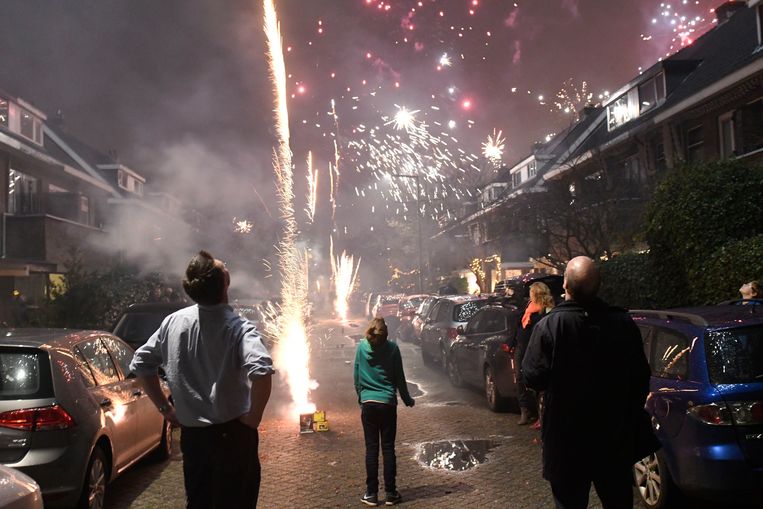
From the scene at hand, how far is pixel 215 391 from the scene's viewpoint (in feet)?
11.0

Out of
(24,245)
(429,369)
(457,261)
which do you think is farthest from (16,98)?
(457,261)

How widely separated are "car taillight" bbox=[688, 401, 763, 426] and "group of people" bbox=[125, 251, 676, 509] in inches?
59.4

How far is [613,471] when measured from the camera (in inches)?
140

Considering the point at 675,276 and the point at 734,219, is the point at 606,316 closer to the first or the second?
the point at 734,219

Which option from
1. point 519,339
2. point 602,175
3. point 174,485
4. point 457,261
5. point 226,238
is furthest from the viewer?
point 226,238

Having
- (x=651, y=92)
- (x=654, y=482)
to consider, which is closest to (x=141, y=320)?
(x=654, y=482)

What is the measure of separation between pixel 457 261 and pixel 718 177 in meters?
33.5

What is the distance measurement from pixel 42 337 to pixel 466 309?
10916 mm

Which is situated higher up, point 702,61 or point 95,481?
point 702,61

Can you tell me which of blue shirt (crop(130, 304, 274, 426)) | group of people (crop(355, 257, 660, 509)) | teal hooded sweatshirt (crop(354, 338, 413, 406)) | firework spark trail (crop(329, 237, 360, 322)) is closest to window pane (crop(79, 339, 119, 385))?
teal hooded sweatshirt (crop(354, 338, 413, 406))

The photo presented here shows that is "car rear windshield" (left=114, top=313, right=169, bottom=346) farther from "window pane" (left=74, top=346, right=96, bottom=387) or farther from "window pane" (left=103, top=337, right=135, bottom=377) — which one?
"window pane" (left=74, top=346, right=96, bottom=387)

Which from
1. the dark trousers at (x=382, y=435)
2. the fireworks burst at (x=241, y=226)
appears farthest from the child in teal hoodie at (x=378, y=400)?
the fireworks burst at (x=241, y=226)

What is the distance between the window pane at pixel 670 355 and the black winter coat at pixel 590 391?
6.23 ft

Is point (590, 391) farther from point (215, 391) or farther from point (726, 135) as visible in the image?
point (726, 135)
